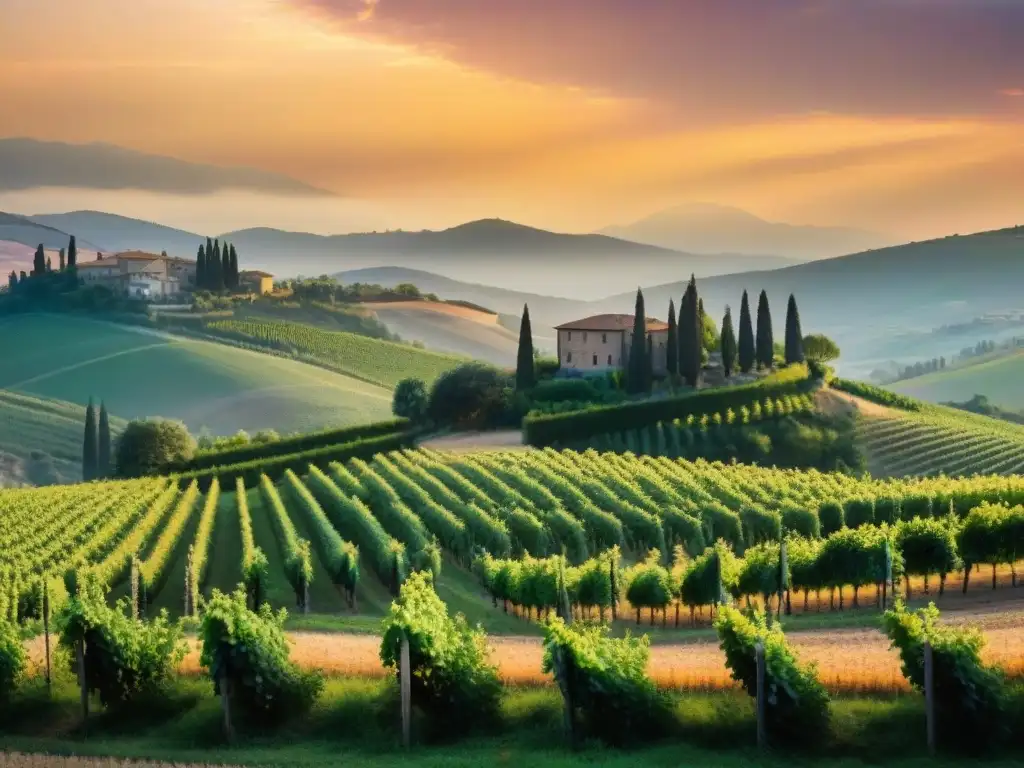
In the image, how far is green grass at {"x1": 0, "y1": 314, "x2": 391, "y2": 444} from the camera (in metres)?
94.1

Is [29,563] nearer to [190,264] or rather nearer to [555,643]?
[555,643]

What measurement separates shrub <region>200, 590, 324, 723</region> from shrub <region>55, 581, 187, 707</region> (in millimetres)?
1210

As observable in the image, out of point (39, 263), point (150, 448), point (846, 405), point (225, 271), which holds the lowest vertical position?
point (150, 448)

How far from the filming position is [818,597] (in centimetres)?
2623

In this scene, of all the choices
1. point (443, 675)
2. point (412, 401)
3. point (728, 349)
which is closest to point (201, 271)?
point (412, 401)

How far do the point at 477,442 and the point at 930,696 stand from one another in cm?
4462

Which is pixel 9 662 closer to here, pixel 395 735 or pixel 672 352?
pixel 395 735

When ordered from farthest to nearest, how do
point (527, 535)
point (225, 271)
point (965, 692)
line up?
point (225, 271), point (527, 535), point (965, 692)

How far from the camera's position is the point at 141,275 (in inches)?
5005

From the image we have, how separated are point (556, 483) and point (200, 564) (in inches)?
502

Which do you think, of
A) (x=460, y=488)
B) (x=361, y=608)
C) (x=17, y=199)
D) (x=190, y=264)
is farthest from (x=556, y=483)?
(x=17, y=199)

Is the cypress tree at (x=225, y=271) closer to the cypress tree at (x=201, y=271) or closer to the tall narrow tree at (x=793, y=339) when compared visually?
the cypress tree at (x=201, y=271)

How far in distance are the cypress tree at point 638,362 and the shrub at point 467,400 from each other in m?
6.62

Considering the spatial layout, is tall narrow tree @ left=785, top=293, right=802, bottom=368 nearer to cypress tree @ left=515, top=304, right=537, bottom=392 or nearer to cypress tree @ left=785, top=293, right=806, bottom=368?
cypress tree @ left=785, top=293, right=806, bottom=368
